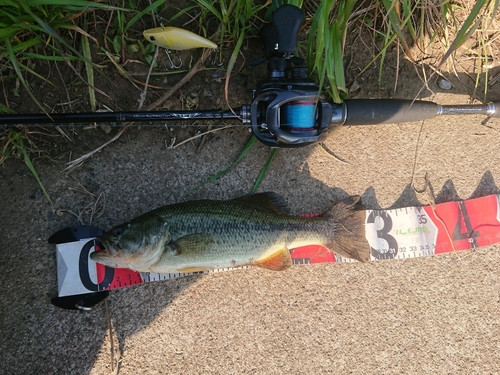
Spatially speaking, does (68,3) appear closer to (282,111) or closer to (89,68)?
(89,68)

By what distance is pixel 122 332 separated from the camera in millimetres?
2422

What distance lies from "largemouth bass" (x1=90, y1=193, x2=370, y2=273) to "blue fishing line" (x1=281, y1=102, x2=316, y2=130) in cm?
53

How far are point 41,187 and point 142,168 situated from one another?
0.70 m

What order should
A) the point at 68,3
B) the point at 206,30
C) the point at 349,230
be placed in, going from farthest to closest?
the point at 206,30
the point at 349,230
the point at 68,3

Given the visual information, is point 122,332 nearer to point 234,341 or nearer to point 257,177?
point 234,341

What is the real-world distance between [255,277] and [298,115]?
47.6 inches

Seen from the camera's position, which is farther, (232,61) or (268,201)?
(268,201)

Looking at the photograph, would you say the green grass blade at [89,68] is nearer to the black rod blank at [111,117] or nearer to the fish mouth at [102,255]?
the black rod blank at [111,117]

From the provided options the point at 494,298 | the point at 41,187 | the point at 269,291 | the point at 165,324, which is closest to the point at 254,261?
the point at 269,291

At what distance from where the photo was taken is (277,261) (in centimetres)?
229

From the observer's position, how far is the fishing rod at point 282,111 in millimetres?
2033

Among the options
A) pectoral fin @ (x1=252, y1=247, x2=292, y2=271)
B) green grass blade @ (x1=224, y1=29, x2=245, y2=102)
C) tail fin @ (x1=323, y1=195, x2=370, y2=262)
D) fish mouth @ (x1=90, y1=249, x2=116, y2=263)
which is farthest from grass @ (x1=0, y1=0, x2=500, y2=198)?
pectoral fin @ (x1=252, y1=247, x2=292, y2=271)

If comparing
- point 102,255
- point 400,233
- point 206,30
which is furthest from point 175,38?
point 400,233

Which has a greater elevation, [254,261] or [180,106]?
[180,106]
